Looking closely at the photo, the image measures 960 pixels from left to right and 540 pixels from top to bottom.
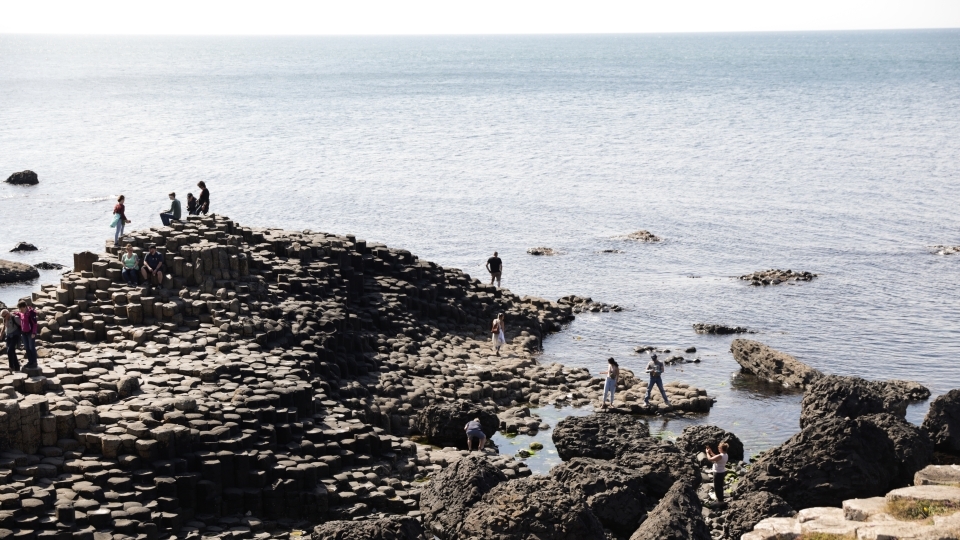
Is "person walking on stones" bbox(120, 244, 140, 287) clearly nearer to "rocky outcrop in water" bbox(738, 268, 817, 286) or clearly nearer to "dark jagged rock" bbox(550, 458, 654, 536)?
"dark jagged rock" bbox(550, 458, 654, 536)

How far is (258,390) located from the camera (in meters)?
30.5

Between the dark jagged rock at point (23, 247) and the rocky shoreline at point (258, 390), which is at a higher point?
the rocky shoreline at point (258, 390)

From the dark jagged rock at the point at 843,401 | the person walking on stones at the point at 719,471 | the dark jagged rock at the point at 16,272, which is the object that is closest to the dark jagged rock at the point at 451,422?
the person walking on stones at the point at 719,471

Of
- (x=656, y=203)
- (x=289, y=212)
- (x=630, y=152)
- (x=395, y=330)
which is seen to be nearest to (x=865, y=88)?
(x=630, y=152)

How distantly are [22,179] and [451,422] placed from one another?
65.8 m

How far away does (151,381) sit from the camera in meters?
30.4

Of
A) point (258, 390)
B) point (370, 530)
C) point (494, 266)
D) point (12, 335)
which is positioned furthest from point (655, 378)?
point (12, 335)

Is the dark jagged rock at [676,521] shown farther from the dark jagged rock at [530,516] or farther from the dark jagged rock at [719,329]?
the dark jagged rock at [719,329]

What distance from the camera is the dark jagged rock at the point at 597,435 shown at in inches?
1236

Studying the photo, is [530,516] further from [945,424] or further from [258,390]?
[945,424]

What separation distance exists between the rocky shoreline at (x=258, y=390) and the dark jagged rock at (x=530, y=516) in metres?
1.73

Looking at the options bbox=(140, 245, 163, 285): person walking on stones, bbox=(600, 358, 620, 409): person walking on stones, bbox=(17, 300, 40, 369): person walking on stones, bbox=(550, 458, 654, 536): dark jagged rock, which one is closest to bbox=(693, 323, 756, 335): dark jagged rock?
bbox=(600, 358, 620, 409): person walking on stones

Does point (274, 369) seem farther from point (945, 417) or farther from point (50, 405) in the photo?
point (945, 417)

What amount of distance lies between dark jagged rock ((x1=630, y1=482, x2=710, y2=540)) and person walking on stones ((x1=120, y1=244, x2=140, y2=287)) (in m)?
19.0
